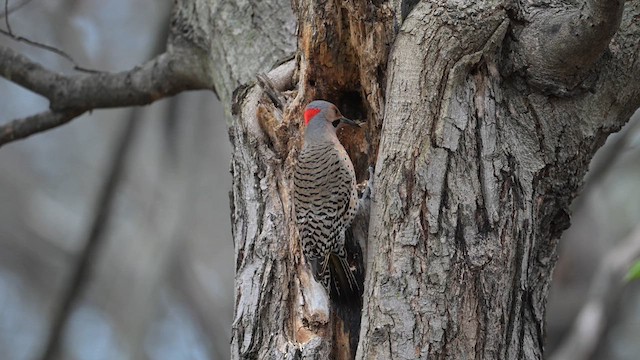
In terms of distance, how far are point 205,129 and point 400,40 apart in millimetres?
6670

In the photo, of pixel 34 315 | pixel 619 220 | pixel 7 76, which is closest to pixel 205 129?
pixel 34 315

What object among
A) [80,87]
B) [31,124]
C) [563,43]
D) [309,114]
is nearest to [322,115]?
[309,114]

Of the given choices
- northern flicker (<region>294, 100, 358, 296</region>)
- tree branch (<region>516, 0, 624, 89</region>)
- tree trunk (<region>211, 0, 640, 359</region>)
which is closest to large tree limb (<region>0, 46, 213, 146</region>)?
northern flicker (<region>294, 100, 358, 296</region>)

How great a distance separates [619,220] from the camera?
1129 centimetres

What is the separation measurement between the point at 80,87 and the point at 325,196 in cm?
190

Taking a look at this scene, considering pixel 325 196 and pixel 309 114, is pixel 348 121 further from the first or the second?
pixel 325 196

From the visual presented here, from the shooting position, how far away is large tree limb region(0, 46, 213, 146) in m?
5.34

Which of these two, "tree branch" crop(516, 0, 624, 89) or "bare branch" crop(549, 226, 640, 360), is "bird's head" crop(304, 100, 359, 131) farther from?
"bare branch" crop(549, 226, 640, 360)

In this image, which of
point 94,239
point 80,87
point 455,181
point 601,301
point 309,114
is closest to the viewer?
point 455,181

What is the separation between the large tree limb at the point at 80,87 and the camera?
210 inches

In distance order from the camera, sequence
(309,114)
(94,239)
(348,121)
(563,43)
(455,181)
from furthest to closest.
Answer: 1. (94,239)
2. (348,121)
3. (309,114)
4. (563,43)
5. (455,181)

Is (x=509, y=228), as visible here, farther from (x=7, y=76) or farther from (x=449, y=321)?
(x=7, y=76)

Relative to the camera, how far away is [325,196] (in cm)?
429

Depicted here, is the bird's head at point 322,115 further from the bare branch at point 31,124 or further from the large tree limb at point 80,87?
the bare branch at point 31,124
